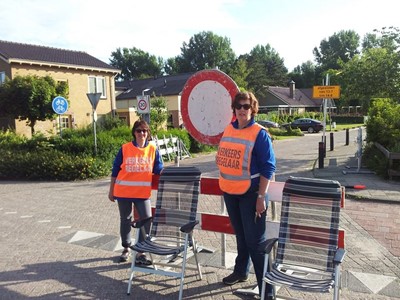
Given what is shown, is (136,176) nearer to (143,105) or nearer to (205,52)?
(143,105)

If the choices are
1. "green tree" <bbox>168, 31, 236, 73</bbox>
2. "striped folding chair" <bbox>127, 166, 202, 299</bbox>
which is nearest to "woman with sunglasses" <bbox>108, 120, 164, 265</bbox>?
"striped folding chair" <bbox>127, 166, 202, 299</bbox>

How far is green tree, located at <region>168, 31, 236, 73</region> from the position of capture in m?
81.6

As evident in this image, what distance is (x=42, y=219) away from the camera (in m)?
7.58

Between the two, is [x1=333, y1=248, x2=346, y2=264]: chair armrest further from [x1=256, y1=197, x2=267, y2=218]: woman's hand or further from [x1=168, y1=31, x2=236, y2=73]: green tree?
[x1=168, y1=31, x2=236, y2=73]: green tree

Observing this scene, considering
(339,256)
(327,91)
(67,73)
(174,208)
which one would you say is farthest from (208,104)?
(67,73)

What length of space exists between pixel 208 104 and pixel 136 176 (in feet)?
4.21

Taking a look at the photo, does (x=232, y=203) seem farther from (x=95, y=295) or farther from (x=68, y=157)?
(x=68, y=157)

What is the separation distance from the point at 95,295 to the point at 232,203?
1802 millimetres

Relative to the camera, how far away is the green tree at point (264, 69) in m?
63.3

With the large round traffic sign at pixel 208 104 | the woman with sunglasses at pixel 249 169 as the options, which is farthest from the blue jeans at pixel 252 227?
the large round traffic sign at pixel 208 104

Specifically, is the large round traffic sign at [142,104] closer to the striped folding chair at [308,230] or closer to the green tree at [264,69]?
the striped folding chair at [308,230]

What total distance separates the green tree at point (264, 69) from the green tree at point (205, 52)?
6098 millimetres

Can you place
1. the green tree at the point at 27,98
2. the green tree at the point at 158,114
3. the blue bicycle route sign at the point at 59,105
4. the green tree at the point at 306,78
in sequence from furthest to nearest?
the green tree at the point at 306,78 → the green tree at the point at 27,98 → the green tree at the point at 158,114 → the blue bicycle route sign at the point at 59,105

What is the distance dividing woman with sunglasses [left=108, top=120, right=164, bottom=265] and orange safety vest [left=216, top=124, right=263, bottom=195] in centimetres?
129
